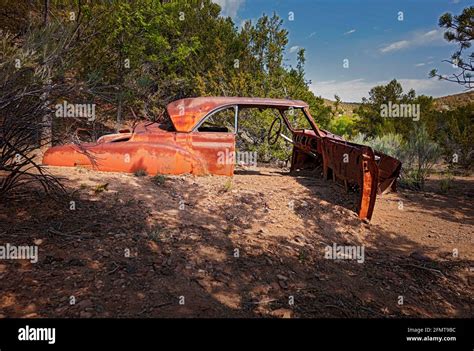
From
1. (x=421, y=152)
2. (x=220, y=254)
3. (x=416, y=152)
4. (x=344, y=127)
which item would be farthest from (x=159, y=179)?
(x=344, y=127)

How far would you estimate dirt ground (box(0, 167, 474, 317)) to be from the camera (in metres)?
2.43

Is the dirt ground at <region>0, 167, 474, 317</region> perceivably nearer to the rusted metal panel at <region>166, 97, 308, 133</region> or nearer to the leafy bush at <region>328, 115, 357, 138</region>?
the rusted metal panel at <region>166, 97, 308, 133</region>

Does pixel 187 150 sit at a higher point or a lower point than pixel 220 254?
higher

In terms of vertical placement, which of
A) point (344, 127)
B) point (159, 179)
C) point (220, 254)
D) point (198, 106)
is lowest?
point (220, 254)

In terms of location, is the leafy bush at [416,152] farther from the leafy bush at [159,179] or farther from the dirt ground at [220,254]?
the leafy bush at [159,179]

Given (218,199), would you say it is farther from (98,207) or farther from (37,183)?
(37,183)

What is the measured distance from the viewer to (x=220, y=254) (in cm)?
327

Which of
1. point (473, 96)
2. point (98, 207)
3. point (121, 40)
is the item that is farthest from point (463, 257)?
point (473, 96)

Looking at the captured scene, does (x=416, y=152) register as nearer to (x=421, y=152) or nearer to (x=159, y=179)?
(x=421, y=152)

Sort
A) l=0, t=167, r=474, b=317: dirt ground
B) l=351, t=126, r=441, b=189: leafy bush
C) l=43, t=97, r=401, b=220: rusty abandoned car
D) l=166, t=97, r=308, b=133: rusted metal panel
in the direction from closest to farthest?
l=0, t=167, r=474, b=317: dirt ground → l=43, t=97, r=401, b=220: rusty abandoned car → l=166, t=97, r=308, b=133: rusted metal panel → l=351, t=126, r=441, b=189: leafy bush

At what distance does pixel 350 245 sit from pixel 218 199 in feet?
6.62

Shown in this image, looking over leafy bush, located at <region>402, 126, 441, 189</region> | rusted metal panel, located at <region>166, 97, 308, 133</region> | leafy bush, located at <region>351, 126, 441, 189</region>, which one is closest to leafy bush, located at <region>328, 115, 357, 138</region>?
leafy bush, located at <region>351, 126, 441, 189</region>

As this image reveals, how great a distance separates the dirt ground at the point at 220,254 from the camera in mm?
2434

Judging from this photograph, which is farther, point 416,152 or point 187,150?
point 416,152
